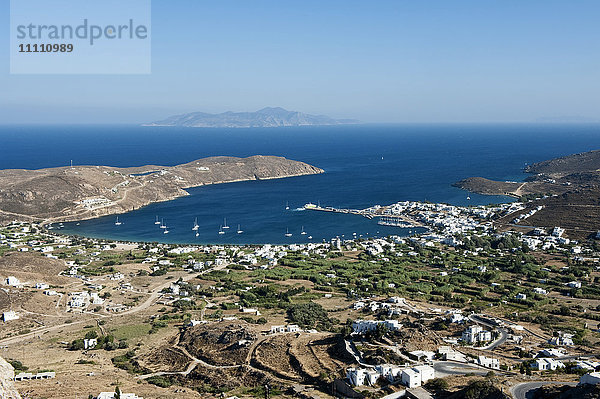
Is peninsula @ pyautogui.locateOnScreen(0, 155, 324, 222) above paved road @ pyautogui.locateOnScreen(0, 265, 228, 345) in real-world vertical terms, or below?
above

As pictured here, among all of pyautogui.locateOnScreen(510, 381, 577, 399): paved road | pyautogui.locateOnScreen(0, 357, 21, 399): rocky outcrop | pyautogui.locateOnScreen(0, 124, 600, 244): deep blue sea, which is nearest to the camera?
pyautogui.locateOnScreen(0, 357, 21, 399): rocky outcrop

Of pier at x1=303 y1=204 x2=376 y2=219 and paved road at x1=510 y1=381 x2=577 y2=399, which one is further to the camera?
pier at x1=303 y1=204 x2=376 y2=219

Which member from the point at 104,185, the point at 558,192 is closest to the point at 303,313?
the point at 104,185

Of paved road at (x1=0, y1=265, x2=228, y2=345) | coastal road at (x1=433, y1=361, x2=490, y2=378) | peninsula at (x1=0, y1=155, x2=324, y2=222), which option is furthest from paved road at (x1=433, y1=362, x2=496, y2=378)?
peninsula at (x1=0, y1=155, x2=324, y2=222)

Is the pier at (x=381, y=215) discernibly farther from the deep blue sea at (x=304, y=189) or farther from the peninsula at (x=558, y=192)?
the peninsula at (x=558, y=192)

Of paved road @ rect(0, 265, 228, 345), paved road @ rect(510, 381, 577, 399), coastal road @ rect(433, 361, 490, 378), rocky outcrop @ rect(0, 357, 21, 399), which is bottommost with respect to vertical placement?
paved road @ rect(0, 265, 228, 345)

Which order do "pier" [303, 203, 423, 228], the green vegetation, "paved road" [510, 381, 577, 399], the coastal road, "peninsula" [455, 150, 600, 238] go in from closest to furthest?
"paved road" [510, 381, 577, 399]
the coastal road
the green vegetation
"peninsula" [455, 150, 600, 238]
"pier" [303, 203, 423, 228]

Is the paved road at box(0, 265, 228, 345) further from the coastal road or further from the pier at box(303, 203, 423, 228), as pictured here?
the pier at box(303, 203, 423, 228)

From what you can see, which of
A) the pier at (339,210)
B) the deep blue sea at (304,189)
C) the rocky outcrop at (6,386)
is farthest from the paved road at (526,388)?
the pier at (339,210)
